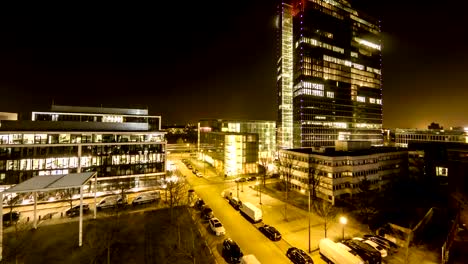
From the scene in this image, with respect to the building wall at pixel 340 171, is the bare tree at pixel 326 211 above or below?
below

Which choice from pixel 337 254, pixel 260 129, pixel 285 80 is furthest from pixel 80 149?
pixel 285 80

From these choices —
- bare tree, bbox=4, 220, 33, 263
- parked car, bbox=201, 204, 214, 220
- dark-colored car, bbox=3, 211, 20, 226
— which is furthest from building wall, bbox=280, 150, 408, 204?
dark-colored car, bbox=3, 211, 20, 226

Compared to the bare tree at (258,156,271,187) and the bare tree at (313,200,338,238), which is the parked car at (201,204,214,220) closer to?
the bare tree at (313,200,338,238)

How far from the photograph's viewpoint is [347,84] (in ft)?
355

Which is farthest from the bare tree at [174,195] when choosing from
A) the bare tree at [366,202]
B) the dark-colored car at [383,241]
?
the bare tree at [366,202]

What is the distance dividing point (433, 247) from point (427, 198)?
82.3ft

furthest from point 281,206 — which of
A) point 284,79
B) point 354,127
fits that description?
point 354,127

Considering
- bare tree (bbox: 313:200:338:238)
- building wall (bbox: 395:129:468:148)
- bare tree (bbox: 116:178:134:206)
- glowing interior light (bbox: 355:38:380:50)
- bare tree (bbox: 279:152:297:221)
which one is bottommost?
bare tree (bbox: 313:200:338:238)

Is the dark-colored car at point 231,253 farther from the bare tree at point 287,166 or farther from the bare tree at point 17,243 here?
the bare tree at point 287,166

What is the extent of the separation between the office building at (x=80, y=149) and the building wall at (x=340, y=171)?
108 feet

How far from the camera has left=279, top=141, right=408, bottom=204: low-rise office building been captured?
4469cm

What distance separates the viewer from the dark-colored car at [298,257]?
74.9ft

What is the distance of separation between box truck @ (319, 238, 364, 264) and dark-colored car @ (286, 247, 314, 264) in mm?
2083

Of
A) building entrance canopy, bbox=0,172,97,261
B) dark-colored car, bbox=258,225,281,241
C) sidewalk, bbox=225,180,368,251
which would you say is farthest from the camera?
sidewalk, bbox=225,180,368,251
